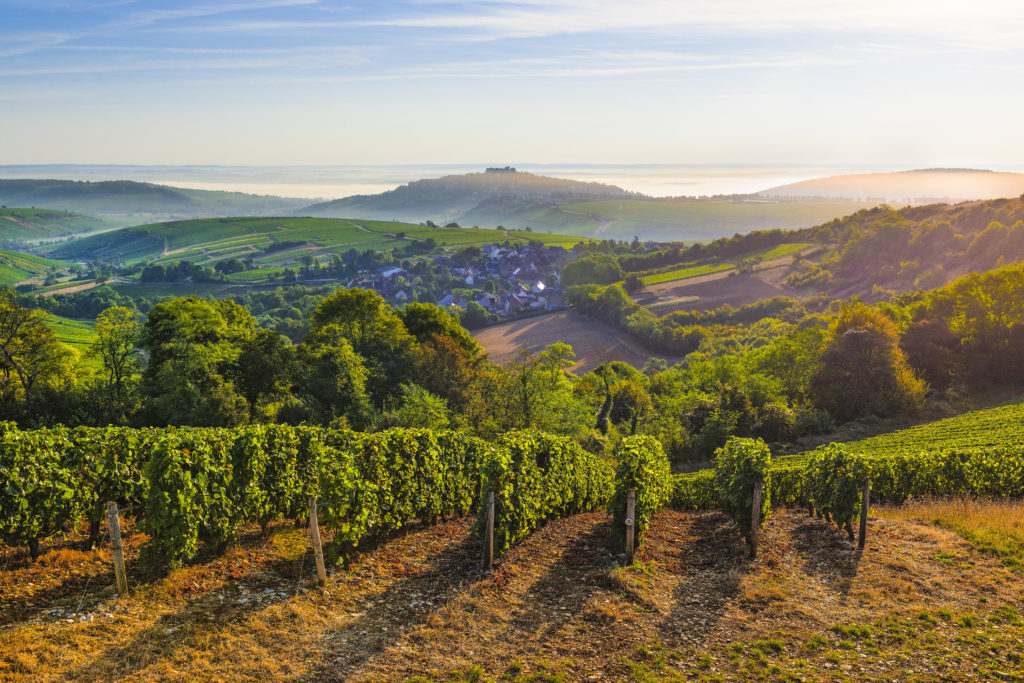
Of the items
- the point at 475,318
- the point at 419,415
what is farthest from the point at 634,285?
the point at 419,415

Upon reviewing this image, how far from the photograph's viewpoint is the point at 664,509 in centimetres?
2398

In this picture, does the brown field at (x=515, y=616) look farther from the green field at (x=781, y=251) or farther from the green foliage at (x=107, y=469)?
the green field at (x=781, y=251)

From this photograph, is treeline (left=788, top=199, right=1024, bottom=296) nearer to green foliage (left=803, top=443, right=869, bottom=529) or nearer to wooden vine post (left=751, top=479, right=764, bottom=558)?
green foliage (left=803, top=443, right=869, bottom=529)

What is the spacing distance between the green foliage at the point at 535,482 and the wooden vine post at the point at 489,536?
404 millimetres

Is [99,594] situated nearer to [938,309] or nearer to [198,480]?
[198,480]

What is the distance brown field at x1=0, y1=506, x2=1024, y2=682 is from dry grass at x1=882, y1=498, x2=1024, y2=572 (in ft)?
1.89

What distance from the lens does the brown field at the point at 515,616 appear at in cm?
993

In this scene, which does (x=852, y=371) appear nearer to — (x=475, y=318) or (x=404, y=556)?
(x=404, y=556)

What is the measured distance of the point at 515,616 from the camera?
11.9 metres

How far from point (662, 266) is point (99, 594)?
509 feet

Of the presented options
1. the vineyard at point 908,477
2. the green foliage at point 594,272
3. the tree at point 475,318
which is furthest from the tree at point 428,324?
the green foliage at point 594,272

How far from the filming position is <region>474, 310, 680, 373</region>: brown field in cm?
9850

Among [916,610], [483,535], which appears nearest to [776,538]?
[916,610]

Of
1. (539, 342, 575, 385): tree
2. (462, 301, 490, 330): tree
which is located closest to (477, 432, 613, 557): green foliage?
(539, 342, 575, 385): tree
